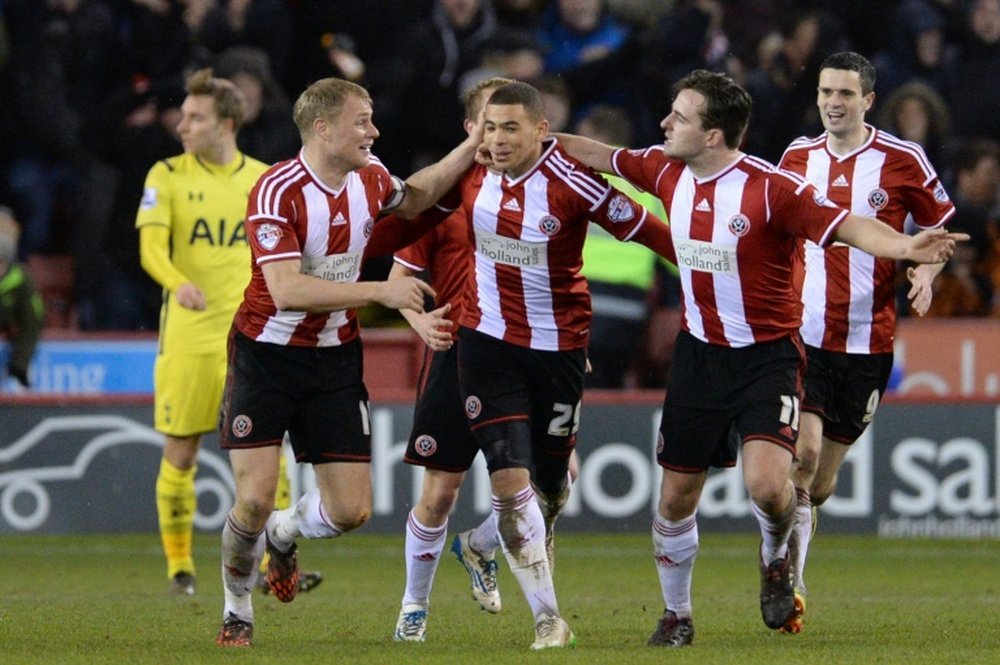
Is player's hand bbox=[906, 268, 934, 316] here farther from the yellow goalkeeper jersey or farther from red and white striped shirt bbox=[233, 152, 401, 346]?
the yellow goalkeeper jersey

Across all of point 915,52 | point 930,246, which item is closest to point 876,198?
point 930,246

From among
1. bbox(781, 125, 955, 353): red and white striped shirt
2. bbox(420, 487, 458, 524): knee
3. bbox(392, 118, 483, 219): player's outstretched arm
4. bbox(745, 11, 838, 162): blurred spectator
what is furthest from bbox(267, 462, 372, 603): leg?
bbox(745, 11, 838, 162): blurred spectator

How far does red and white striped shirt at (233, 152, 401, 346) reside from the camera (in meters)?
7.31

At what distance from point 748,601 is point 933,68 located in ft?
21.9

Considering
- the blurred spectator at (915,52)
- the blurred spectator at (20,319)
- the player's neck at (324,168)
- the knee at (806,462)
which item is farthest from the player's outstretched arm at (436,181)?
the blurred spectator at (915,52)

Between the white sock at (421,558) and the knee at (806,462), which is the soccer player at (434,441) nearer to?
the white sock at (421,558)

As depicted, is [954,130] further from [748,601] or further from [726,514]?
[748,601]

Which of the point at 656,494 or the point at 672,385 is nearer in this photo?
the point at 672,385

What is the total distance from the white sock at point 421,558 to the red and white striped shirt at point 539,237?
0.92m

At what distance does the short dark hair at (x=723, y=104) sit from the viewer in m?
7.49

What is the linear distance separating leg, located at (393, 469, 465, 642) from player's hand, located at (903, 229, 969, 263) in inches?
88.6

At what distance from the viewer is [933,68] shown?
14.8 m

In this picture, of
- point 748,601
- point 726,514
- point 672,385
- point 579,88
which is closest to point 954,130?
point 579,88

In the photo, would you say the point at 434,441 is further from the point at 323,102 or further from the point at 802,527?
the point at 802,527
